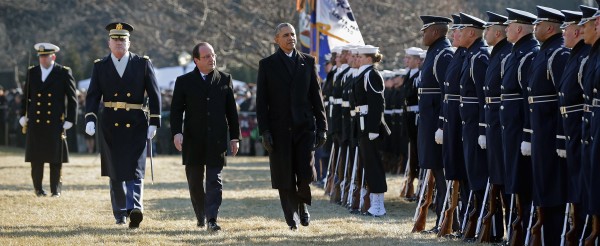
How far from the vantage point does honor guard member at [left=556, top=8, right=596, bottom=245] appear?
895 centimetres

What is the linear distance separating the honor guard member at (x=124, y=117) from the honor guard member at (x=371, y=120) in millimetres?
2762

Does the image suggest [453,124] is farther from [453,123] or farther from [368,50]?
[368,50]

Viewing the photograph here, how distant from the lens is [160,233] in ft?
39.1

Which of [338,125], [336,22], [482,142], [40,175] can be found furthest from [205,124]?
[336,22]

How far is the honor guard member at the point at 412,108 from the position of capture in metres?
16.0

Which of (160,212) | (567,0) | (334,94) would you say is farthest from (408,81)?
(567,0)

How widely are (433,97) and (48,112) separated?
6859 millimetres

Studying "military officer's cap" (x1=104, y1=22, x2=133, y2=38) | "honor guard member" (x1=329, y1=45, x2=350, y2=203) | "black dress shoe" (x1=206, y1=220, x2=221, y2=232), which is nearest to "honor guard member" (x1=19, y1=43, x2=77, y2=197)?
"honor guard member" (x1=329, y1=45, x2=350, y2=203)

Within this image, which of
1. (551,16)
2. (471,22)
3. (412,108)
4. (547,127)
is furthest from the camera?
(412,108)

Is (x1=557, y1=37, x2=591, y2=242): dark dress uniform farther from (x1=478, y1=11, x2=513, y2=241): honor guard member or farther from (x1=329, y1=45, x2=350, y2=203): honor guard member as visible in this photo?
(x1=329, y1=45, x2=350, y2=203): honor guard member

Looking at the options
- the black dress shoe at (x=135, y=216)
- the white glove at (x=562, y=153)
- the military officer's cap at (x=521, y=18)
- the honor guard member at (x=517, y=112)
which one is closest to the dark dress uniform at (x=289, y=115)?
the black dress shoe at (x=135, y=216)

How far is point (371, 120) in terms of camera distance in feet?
46.3

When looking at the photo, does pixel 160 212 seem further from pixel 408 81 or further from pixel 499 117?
pixel 499 117

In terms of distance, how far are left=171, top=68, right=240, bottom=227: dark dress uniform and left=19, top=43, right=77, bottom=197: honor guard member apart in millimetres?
5097
